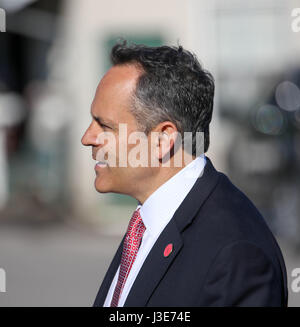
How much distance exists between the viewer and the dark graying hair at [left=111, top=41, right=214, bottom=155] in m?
2.47

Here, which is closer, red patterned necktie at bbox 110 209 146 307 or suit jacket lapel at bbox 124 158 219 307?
suit jacket lapel at bbox 124 158 219 307

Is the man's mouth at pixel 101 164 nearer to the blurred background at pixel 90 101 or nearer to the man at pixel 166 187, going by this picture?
the man at pixel 166 187

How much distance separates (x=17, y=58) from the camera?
11078 mm

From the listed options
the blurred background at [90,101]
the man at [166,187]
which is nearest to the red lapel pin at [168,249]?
the man at [166,187]

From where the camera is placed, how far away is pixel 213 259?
6.95 feet

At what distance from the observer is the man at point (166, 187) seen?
2170 millimetres

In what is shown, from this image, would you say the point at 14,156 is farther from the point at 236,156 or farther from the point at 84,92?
the point at 236,156

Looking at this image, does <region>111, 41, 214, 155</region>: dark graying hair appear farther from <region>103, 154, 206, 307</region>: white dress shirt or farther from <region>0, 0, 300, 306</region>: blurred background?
<region>0, 0, 300, 306</region>: blurred background

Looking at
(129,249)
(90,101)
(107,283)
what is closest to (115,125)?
(129,249)

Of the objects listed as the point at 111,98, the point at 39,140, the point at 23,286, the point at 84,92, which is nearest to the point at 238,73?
the point at 84,92

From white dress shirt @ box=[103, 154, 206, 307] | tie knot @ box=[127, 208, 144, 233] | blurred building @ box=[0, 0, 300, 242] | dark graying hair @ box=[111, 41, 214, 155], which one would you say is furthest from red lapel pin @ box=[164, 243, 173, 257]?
blurred building @ box=[0, 0, 300, 242]

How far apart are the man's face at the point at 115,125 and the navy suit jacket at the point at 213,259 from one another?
288mm

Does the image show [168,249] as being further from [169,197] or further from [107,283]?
[107,283]

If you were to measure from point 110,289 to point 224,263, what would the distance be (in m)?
0.65
